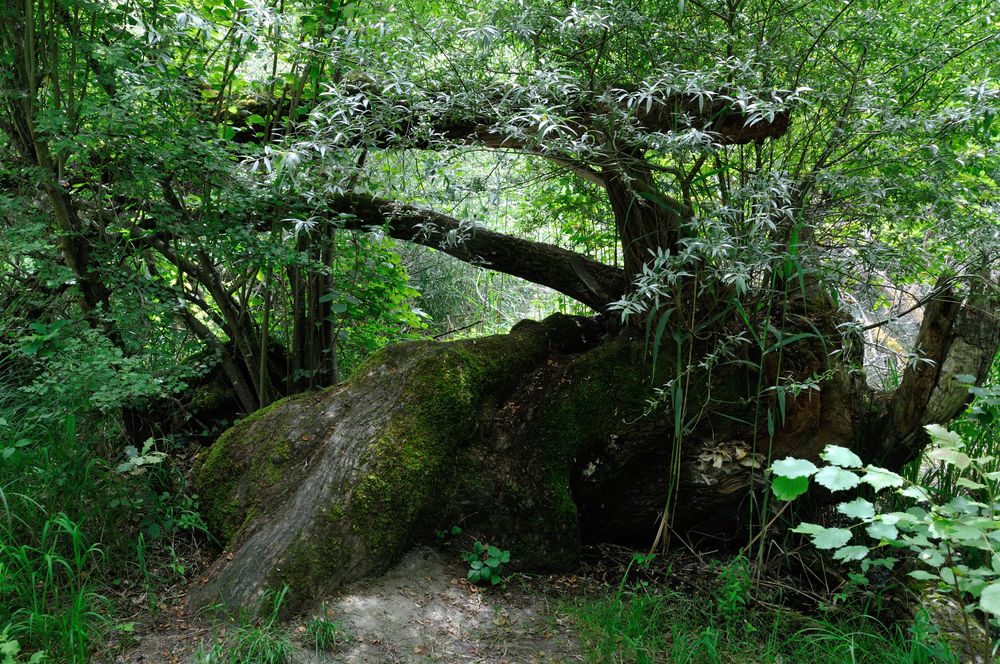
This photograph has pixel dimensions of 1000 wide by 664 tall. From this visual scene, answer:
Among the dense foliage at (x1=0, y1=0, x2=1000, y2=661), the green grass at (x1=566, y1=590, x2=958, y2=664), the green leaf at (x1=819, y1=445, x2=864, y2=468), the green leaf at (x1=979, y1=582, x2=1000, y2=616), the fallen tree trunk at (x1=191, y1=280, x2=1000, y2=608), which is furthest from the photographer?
the fallen tree trunk at (x1=191, y1=280, x2=1000, y2=608)

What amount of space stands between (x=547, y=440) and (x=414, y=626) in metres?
1.20

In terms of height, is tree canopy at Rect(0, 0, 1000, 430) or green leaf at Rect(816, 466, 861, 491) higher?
tree canopy at Rect(0, 0, 1000, 430)

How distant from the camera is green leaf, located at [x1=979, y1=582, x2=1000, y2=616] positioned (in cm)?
166

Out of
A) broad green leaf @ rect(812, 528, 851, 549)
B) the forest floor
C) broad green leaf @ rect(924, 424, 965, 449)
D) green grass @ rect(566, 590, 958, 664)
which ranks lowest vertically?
green grass @ rect(566, 590, 958, 664)

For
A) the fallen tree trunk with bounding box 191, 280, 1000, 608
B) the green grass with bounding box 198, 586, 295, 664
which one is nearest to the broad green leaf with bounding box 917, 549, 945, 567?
the fallen tree trunk with bounding box 191, 280, 1000, 608

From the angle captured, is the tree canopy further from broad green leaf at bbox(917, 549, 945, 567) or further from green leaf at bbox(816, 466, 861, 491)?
broad green leaf at bbox(917, 549, 945, 567)

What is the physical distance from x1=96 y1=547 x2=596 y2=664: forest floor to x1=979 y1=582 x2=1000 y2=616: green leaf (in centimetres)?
149

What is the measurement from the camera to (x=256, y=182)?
10.9ft

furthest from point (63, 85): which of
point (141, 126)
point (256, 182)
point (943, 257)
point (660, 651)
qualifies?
point (943, 257)

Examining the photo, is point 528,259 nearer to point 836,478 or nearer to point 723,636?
point 723,636

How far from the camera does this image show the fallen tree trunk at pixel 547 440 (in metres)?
3.22

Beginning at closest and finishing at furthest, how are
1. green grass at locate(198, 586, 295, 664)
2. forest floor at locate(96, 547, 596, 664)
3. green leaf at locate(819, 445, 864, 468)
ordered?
green leaf at locate(819, 445, 864, 468)
green grass at locate(198, 586, 295, 664)
forest floor at locate(96, 547, 596, 664)

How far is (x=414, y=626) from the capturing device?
2.76 m

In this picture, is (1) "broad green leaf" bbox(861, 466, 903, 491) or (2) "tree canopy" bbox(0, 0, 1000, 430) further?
(2) "tree canopy" bbox(0, 0, 1000, 430)
